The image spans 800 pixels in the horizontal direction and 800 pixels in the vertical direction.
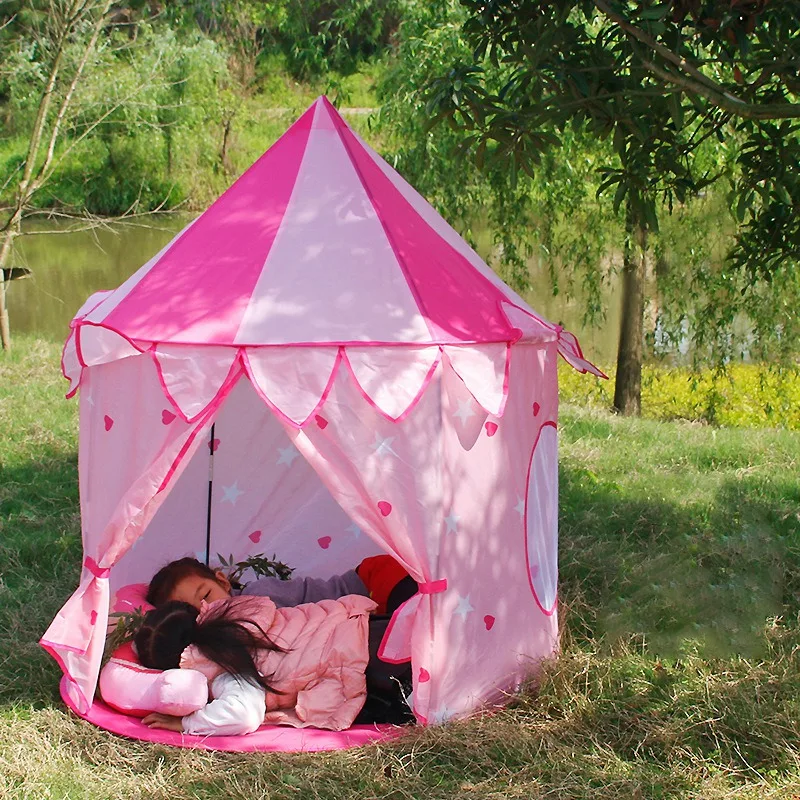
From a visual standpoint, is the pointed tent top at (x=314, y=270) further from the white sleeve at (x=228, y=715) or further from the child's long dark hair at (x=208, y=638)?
the white sleeve at (x=228, y=715)

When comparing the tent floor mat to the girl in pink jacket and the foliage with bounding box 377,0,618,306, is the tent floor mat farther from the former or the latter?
the foliage with bounding box 377,0,618,306

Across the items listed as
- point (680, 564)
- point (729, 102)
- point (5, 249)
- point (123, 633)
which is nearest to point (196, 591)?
point (123, 633)

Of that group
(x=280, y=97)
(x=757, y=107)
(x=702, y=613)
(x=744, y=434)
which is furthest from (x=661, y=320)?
(x=280, y=97)

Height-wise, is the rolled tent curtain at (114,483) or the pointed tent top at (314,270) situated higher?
the pointed tent top at (314,270)

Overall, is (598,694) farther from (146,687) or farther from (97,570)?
(97,570)

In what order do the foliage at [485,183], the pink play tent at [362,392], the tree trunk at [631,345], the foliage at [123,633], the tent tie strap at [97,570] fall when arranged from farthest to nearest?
the tree trunk at [631,345] → the foliage at [485,183] → the foliage at [123,633] → the tent tie strap at [97,570] → the pink play tent at [362,392]

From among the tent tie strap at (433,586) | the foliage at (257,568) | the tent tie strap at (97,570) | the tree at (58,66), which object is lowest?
the foliage at (257,568)

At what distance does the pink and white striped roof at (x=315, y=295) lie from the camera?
3428 millimetres

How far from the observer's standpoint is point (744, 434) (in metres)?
7.93

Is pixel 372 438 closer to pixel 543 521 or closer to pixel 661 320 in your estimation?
pixel 543 521

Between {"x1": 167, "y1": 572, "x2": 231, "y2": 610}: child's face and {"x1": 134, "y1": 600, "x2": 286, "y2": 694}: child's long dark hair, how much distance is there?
17 centimetres

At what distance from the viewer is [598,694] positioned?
12.0 ft

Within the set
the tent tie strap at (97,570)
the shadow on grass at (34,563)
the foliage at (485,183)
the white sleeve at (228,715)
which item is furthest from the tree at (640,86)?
the foliage at (485,183)

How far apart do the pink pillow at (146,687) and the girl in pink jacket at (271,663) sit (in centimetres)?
5
